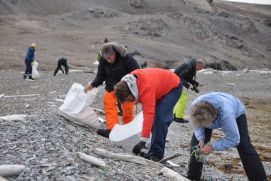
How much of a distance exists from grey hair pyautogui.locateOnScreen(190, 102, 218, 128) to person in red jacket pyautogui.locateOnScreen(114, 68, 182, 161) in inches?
42.3

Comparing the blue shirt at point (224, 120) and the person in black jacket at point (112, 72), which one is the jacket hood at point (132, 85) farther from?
the person in black jacket at point (112, 72)

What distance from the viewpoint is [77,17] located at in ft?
196

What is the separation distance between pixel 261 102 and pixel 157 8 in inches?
2155

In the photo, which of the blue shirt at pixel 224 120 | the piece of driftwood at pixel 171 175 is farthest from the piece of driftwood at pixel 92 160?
the blue shirt at pixel 224 120

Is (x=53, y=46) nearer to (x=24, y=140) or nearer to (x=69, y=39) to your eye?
(x=69, y=39)

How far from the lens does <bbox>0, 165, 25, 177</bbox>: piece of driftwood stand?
17.1 ft

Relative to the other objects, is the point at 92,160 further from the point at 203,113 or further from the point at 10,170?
the point at 203,113

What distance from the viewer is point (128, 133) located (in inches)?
298

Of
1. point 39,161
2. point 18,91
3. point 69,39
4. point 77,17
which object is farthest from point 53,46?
point 39,161

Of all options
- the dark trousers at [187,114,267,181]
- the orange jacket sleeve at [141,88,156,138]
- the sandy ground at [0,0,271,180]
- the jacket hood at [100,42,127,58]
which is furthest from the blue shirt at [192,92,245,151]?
the jacket hood at [100,42,127,58]

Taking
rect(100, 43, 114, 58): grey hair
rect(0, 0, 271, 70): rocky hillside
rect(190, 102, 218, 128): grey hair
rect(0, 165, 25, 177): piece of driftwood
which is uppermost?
rect(100, 43, 114, 58): grey hair

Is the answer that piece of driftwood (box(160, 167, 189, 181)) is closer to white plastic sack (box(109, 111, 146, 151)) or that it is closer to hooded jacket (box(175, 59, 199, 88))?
white plastic sack (box(109, 111, 146, 151))

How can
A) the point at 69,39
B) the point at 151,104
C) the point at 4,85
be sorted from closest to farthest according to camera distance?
1. the point at 151,104
2. the point at 4,85
3. the point at 69,39

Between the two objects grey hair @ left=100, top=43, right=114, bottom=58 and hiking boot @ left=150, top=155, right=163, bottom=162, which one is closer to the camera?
hiking boot @ left=150, top=155, right=163, bottom=162
